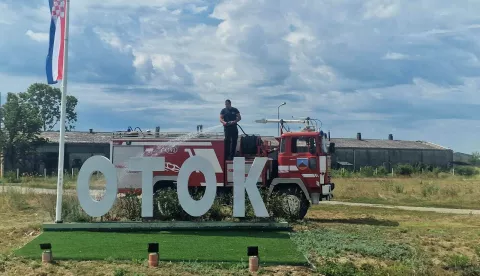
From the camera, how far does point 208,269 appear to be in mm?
10672

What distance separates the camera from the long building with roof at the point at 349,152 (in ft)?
166

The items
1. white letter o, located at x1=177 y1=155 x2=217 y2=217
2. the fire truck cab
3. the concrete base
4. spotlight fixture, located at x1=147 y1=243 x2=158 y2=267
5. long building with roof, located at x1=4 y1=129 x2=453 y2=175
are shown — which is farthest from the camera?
long building with roof, located at x1=4 y1=129 x2=453 y2=175

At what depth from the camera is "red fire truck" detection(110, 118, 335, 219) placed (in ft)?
59.1

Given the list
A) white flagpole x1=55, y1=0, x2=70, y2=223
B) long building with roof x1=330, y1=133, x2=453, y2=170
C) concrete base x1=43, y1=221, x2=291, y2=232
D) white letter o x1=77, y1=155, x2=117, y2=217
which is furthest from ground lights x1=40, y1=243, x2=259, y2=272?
long building with roof x1=330, y1=133, x2=453, y2=170

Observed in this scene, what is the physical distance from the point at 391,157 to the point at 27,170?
39.1 meters

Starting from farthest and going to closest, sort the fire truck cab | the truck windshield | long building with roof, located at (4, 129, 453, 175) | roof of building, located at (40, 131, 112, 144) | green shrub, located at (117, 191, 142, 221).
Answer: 1. roof of building, located at (40, 131, 112, 144)
2. long building with roof, located at (4, 129, 453, 175)
3. the truck windshield
4. the fire truck cab
5. green shrub, located at (117, 191, 142, 221)

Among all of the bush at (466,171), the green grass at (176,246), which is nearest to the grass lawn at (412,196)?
the green grass at (176,246)

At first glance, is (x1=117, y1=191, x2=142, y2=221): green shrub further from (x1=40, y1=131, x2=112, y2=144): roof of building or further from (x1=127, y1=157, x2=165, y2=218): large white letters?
(x1=40, y1=131, x2=112, y2=144): roof of building

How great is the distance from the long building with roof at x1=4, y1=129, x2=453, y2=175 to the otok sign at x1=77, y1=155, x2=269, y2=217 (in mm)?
34186

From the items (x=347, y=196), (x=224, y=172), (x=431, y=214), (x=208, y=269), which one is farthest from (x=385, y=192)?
(x=208, y=269)

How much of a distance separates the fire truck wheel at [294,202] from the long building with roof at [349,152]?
3349 centimetres

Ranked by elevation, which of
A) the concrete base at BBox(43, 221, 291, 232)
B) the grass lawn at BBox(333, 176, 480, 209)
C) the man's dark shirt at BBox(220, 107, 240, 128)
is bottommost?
the concrete base at BBox(43, 221, 291, 232)

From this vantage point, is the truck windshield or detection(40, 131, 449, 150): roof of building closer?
the truck windshield

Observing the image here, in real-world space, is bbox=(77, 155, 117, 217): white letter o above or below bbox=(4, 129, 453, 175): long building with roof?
below
